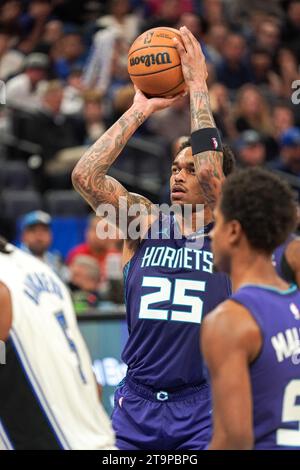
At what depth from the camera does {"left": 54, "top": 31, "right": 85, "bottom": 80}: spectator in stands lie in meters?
14.4

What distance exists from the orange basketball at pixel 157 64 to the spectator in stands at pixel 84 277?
3.97 m

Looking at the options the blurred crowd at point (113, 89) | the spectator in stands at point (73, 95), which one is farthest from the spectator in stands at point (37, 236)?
the spectator in stands at point (73, 95)

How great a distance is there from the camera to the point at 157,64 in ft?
17.0

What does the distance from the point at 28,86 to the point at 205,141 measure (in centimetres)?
836

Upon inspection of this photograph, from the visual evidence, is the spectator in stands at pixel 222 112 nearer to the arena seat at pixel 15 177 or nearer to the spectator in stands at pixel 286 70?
the spectator in stands at pixel 286 70

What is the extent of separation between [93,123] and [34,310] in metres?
8.80

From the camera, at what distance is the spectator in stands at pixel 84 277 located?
30.3 feet

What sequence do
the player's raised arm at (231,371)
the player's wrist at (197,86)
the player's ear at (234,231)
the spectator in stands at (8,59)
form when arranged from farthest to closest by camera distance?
the spectator in stands at (8,59), the player's wrist at (197,86), the player's ear at (234,231), the player's raised arm at (231,371)

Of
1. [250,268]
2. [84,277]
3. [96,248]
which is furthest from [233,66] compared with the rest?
[250,268]

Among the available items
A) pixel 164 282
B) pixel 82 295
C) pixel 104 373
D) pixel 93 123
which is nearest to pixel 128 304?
pixel 164 282

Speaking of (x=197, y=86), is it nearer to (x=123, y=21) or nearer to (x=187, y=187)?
(x=187, y=187)

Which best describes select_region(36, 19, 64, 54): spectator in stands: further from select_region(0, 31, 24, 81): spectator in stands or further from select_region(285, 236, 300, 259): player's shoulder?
select_region(285, 236, 300, 259): player's shoulder

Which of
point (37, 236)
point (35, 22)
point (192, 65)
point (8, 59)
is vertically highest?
point (35, 22)
